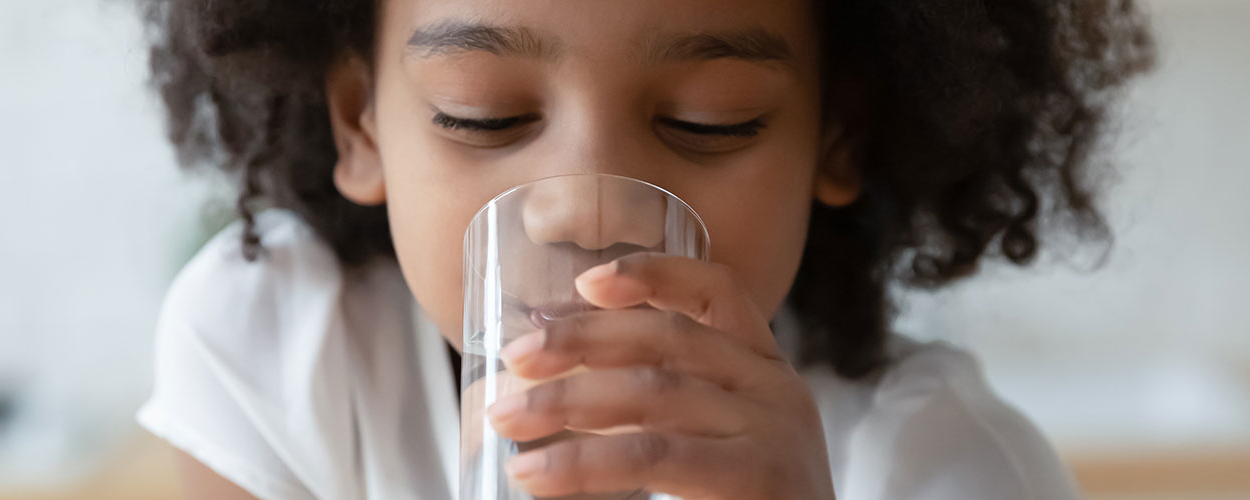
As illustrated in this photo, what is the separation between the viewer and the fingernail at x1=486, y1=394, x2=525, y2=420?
1.67 ft

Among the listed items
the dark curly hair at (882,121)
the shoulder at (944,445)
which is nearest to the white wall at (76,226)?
the dark curly hair at (882,121)

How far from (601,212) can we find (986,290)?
4.41 ft

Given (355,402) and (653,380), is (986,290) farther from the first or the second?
(653,380)

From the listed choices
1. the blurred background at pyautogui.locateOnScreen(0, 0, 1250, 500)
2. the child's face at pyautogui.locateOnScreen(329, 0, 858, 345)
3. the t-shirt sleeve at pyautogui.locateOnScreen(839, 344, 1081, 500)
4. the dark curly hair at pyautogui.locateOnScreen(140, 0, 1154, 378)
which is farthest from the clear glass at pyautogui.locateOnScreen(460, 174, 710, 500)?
the blurred background at pyautogui.locateOnScreen(0, 0, 1250, 500)

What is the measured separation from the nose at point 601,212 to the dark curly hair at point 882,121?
1.11 ft

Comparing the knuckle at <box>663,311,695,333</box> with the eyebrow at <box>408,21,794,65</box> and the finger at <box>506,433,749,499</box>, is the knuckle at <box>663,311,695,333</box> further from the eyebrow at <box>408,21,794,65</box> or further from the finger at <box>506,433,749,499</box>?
the eyebrow at <box>408,21,794,65</box>

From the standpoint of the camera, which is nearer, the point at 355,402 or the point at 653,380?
the point at 653,380

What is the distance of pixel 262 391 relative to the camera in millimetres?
1000

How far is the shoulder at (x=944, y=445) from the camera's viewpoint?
93cm

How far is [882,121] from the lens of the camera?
958 millimetres

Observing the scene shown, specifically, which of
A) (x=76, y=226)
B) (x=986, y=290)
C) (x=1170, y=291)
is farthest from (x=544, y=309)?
(x=1170, y=291)

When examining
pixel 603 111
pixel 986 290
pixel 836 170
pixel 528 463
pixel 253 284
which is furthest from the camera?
pixel 986 290

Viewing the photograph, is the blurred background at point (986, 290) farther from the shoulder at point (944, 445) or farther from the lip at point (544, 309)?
the lip at point (544, 309)

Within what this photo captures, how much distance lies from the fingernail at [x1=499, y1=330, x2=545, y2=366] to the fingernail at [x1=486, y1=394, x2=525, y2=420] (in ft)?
0.05
